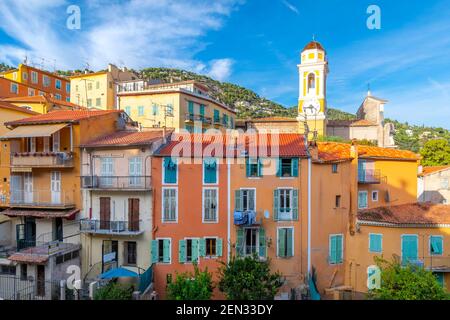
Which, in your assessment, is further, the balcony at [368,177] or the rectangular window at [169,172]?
the balcony at [368,177]

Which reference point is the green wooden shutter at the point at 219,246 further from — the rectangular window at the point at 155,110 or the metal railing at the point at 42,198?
the rectangular window at the point at 155,110

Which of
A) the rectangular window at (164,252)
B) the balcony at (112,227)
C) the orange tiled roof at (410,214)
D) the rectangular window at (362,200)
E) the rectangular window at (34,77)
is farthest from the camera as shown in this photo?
the rectangular window at (34,77)

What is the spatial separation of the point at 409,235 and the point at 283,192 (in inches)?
274

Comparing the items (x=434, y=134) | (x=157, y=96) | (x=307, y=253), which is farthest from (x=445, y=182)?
(x=434, y=134)

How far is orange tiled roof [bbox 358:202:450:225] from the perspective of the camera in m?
16.8

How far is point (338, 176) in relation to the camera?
17.6 metres

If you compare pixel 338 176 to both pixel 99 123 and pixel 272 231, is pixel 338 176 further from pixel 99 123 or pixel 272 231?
pixel 99 123

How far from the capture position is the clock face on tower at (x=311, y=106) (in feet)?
120

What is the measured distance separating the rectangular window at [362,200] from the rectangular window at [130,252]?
520 inches

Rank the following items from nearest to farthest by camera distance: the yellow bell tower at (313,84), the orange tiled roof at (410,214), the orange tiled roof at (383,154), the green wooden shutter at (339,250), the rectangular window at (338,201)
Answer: the orange tiled roof at (410,214)
the green wooden shutter at (339,250)
the rectangular window at (338,201)
the orange tiled roof at (383,154)
the yellow bell tower at (313,84)

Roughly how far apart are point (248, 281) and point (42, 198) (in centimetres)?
1201

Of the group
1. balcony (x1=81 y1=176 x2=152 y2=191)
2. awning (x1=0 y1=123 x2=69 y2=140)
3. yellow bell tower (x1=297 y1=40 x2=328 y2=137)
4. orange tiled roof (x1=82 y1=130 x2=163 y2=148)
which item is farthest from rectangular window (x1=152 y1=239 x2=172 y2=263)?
yellow bell tower (x1=297 y1=40 x2=328 y2=137)

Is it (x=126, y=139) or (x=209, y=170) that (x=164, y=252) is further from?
(x=126, y=139)

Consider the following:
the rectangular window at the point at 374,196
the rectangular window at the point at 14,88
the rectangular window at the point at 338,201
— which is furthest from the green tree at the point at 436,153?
the rectangular window at the point at 14,88
